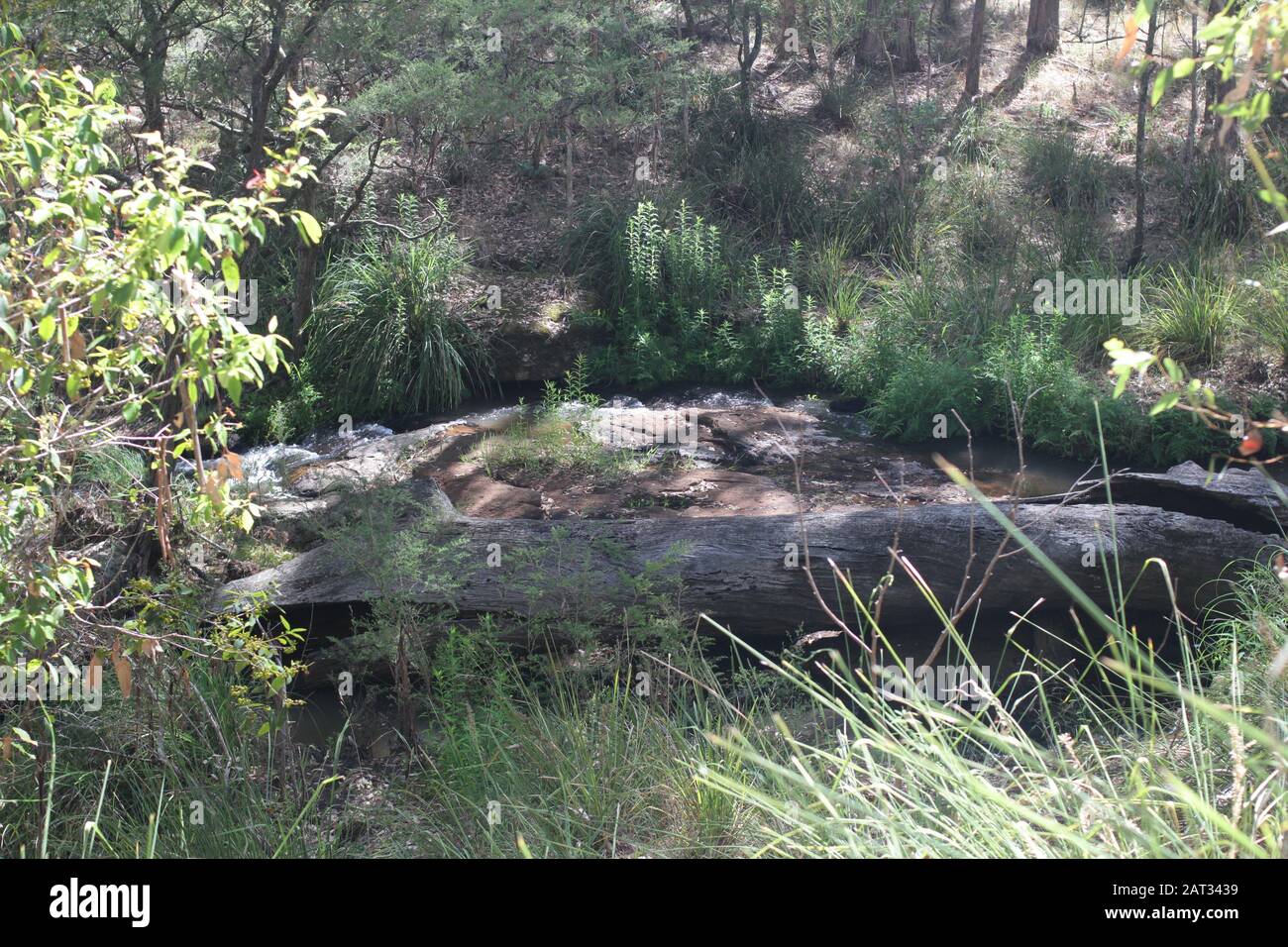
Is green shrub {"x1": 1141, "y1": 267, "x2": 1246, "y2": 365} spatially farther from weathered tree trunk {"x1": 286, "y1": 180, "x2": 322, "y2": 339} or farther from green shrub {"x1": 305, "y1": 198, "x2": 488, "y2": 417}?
weathered tree trunk {"x1": 286, "y1": 180, "x2": 322, "y2": 339}

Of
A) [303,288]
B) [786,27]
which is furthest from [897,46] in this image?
[303,288]

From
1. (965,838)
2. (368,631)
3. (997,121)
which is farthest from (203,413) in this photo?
(997,121)

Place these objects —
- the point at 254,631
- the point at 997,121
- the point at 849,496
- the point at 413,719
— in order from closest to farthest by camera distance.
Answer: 1. the point at 413,719
2. the point at 254,631
3. the point at 849,496
4. the point at 997,121

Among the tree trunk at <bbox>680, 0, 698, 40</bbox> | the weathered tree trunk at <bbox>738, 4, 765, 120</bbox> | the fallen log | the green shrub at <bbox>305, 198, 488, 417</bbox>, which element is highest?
the tree trunk at <bbox>680, 0, 698, 40</bbox>

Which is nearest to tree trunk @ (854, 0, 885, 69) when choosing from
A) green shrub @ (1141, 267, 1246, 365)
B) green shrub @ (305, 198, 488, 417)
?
green shrub @ (1141, 267, 1246, 365)

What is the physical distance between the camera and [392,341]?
10.0 meters

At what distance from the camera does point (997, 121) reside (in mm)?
13648

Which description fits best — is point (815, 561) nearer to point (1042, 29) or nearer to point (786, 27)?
point (786, 27)

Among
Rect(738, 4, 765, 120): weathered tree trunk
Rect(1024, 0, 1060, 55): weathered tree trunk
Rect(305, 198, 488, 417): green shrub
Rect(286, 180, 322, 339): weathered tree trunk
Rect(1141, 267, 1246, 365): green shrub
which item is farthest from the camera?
Rect(1024, 0, 1060, 55): weathered tree trunk

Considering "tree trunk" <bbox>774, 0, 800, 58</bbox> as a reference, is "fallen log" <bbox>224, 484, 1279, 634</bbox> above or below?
below

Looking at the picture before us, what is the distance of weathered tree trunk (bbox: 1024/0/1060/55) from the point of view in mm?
15703

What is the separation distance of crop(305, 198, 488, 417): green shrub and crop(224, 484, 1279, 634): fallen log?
4.39 metres
